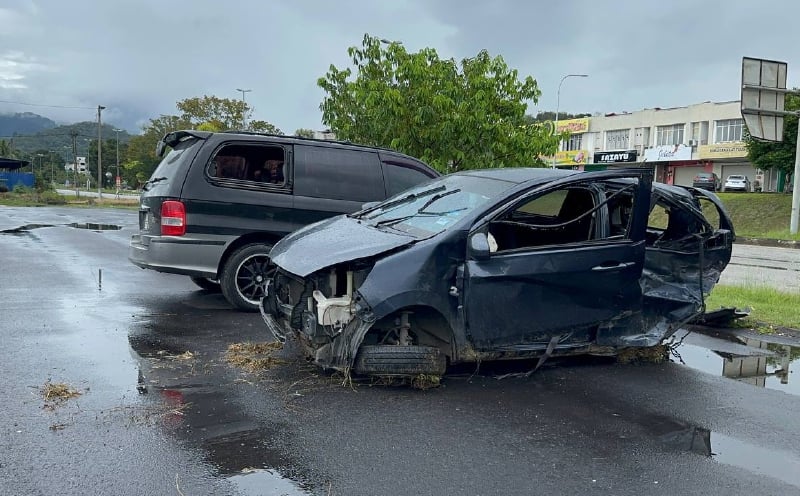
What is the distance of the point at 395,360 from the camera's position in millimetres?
5129

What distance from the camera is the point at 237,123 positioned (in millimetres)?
53094

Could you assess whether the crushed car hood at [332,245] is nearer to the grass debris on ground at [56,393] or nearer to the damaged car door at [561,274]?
the damaged car door at [561,274]

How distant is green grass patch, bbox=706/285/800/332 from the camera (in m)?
8.18

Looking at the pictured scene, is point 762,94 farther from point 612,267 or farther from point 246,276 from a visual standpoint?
point 246,276

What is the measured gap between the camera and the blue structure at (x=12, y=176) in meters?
57.7

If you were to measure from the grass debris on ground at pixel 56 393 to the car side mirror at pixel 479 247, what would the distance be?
120 inches

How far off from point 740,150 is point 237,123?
43.3m

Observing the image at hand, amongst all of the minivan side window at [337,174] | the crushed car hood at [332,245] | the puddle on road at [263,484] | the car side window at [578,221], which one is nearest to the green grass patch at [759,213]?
the minivan side window at [337,174]

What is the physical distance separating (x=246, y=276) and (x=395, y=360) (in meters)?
3.46

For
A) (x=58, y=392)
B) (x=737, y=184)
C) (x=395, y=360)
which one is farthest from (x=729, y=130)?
(x=58, y=392)

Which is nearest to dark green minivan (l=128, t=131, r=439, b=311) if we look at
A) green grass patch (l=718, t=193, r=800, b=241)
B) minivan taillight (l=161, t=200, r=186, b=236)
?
minivan taillight (l=161, t=200, r=186, b=236)

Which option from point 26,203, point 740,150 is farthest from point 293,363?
point 740,150

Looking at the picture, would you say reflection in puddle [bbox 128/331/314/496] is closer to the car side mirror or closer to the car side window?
the car side mirror

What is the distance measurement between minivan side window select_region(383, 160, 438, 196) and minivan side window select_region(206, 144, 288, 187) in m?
1.33
